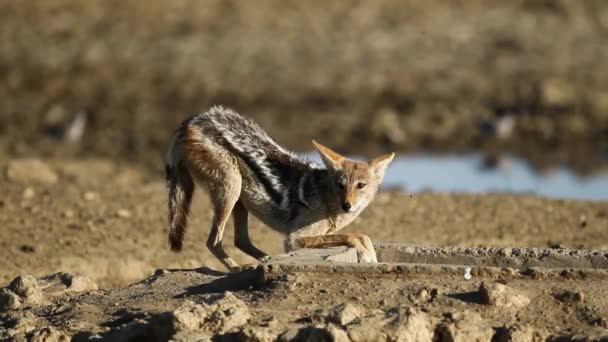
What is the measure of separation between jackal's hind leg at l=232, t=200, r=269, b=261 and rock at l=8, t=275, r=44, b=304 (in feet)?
7.92

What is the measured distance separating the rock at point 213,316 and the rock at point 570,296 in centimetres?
193

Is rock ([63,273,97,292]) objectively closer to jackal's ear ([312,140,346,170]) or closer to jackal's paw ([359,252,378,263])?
jackal's paw ([359,252,378,263])

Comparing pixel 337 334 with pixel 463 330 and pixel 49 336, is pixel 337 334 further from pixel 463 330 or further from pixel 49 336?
pixel 49 336

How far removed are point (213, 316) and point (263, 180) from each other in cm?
302

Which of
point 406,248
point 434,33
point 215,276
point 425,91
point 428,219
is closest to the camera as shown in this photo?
point 215,276

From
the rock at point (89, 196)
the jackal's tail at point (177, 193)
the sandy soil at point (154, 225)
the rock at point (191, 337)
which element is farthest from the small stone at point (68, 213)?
the rock at point (191, 337)

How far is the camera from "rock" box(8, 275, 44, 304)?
9.34 m

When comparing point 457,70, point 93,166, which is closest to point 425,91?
point 457,70

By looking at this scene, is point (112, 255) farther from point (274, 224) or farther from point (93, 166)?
point (93, 166)

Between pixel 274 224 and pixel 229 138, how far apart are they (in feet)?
2.62

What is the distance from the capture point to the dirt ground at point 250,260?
803 cm

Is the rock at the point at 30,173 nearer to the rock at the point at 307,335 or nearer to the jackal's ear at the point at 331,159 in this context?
the jackal's ear at the point at 331,159

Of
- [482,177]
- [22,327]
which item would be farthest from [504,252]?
[482,177]

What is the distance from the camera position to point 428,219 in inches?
551
